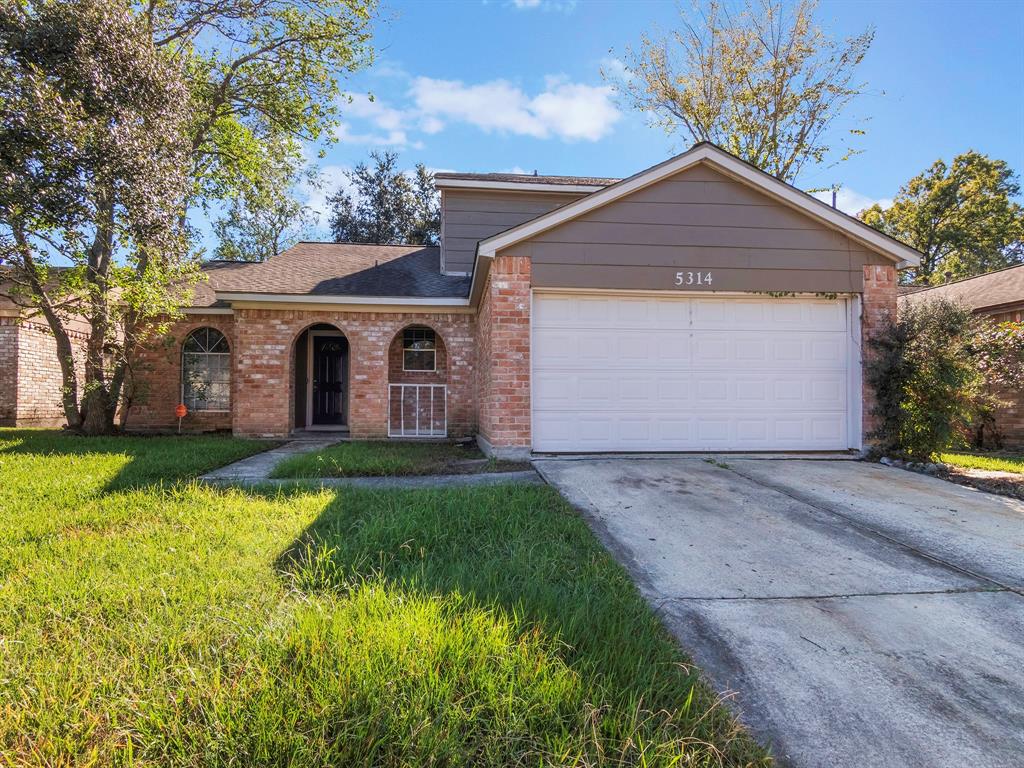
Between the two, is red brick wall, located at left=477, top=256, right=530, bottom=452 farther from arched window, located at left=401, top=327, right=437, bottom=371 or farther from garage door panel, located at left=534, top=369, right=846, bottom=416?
arched window, located at left=401, top=327, right=437, bottom=371

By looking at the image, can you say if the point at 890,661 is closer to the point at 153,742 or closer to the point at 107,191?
the point at 153,742

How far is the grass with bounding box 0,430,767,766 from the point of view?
1473mm

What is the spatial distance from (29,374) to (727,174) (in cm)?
1566

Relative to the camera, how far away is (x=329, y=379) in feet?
41.1

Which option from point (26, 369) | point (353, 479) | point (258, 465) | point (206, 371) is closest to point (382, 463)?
point (353, 479)

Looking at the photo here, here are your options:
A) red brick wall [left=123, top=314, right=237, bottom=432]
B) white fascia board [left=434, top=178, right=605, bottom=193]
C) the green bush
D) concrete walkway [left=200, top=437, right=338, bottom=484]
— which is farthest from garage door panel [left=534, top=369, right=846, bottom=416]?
red brick wall [left=123, top=314, right=237, bottom=432]

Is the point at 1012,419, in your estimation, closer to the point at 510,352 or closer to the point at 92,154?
the point at 510,352

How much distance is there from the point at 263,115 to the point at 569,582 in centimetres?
1296

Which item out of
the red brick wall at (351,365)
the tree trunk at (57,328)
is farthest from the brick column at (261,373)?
the tree trunk at (57,328)

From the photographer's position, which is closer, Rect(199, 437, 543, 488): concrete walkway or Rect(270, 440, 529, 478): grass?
Rect(199, 437, 543, 488): concrete walkway

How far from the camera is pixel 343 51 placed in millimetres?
10695

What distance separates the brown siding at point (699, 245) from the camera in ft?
21.2

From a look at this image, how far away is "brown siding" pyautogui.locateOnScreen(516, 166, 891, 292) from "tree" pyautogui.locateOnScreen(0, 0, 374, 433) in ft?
20.1

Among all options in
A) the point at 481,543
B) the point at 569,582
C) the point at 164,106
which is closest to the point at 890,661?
the point at 569,582
